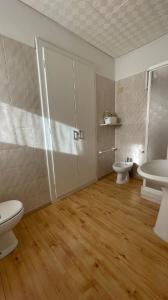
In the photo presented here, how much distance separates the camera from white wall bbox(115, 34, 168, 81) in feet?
7.32

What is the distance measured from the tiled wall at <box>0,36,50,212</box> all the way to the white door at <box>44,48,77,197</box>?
200 millimetres

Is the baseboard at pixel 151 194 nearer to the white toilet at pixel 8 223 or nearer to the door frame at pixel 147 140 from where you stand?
the door frame at pixel 147 140

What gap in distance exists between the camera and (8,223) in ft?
4.02

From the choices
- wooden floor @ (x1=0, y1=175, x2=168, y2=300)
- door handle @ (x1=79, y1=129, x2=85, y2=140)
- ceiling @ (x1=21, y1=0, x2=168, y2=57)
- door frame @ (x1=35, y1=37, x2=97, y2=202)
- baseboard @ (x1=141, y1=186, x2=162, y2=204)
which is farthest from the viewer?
door handle @ (x1=79, y1=129, x2=85, y2=140)

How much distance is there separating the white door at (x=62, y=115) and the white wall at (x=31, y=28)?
0.65ft

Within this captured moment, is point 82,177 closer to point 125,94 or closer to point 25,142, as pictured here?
point 25,142

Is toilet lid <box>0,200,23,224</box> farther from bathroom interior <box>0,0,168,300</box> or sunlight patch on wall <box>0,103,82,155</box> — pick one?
sunlight patch on wall <box>0,103,82,155</box>

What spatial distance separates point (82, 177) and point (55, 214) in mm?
827

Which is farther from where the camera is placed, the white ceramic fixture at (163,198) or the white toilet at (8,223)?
the white ceramic fixture at (163,198)

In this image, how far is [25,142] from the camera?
172 cm

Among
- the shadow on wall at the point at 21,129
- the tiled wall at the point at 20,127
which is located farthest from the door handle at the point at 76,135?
the tiled wall at the point at 20,127

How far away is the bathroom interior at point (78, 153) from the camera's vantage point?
3.70 feet

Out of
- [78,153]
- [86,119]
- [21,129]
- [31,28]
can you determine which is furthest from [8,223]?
[31,28]

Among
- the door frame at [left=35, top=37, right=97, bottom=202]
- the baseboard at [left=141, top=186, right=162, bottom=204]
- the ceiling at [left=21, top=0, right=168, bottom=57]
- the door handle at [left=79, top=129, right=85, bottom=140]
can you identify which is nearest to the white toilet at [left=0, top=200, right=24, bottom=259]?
the door frame at [left=35, top=37, right=97, bottom=202]
